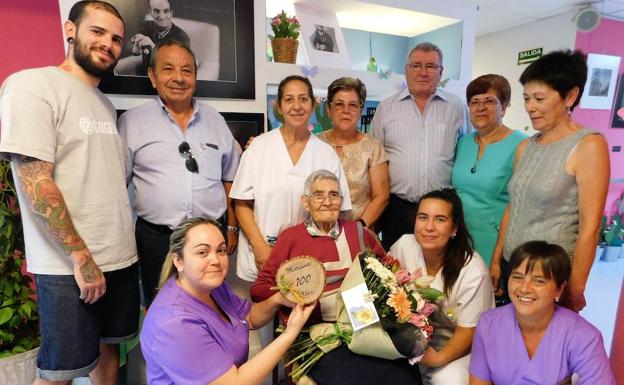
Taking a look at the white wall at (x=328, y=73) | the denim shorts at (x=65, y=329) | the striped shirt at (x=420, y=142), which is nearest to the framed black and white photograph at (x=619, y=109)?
the white wall at (x=328, y=73)

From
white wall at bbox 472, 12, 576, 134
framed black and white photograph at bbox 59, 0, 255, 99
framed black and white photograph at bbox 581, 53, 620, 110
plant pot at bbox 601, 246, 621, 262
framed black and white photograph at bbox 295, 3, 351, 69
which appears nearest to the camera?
framed black and white photograph at bbox 59, 0, 255, 99

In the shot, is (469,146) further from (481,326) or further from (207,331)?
(207,331)

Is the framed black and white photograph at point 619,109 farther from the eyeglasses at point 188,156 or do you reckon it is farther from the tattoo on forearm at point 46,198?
the tattoo on forearm at point 46,198

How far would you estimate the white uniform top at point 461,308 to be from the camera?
5.26 feet

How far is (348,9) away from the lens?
2.91 meters

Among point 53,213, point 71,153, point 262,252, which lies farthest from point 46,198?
point 262,252

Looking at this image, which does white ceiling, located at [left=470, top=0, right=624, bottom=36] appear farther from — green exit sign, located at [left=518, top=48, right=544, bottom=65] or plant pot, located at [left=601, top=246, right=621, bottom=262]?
plant pot, located at [left=601, top=246, right=621, bottom=262]

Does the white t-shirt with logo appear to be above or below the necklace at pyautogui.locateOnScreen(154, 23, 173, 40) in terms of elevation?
below

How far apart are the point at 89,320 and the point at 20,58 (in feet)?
5.13

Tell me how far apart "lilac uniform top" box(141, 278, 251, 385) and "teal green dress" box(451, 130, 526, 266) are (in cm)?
150

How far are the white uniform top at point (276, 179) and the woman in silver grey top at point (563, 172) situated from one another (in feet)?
2.76

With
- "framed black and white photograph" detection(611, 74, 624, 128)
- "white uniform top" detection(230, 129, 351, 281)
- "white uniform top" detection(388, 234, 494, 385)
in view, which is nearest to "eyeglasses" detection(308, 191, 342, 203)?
"white uniform top" detection(230, 129, 351, 281)

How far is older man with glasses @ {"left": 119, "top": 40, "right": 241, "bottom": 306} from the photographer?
1.77m

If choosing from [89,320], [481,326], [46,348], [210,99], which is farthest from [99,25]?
[481,326]
